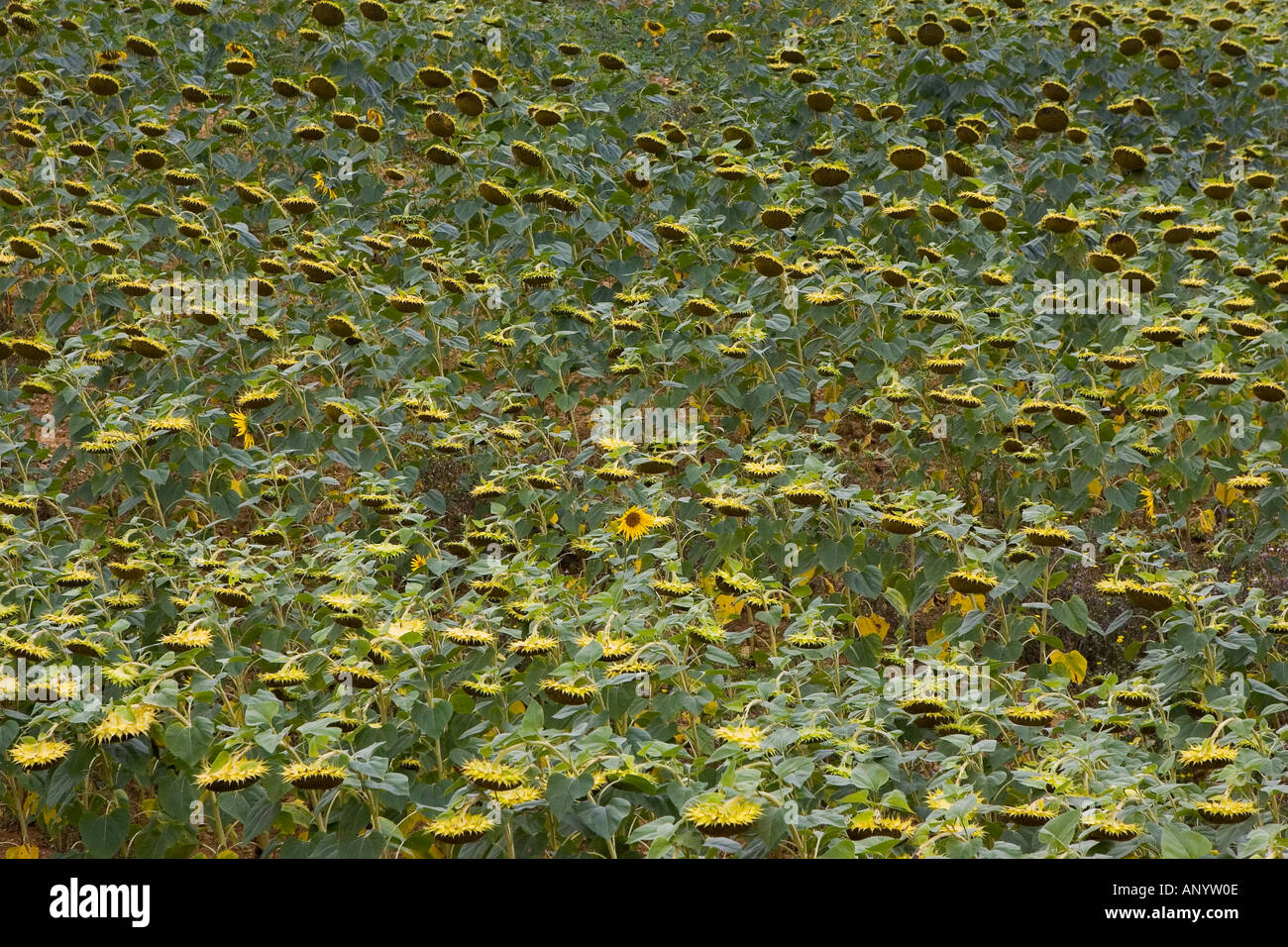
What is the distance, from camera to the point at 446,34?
26.5 ft

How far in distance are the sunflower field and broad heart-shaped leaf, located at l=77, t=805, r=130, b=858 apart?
13 mm

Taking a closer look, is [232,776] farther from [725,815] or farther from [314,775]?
[725,815]

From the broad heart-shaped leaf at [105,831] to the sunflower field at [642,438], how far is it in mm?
13

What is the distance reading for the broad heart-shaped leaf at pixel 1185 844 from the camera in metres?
2.99

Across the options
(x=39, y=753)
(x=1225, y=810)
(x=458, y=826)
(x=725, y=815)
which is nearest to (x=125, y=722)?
(x=39, y=753)

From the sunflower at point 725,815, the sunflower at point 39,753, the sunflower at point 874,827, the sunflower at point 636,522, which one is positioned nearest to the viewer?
the sunflower at point 725,815

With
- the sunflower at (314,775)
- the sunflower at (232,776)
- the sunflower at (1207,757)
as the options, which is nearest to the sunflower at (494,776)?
the sunflower at (314,775)

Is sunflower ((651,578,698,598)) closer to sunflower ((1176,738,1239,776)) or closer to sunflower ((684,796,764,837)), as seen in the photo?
sunflower ((684,796,764,837))

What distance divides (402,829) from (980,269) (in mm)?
4146

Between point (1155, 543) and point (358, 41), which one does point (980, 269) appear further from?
point (358, 41)

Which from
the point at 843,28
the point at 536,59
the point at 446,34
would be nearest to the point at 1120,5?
the point at 843,28

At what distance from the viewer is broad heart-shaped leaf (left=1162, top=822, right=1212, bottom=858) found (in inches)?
118

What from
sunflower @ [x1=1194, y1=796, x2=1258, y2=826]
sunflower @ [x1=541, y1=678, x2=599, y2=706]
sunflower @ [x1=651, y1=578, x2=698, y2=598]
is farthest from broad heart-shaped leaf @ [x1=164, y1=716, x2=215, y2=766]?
sunflower @ [x1=1194, y1=796, x2=1258, y2=826]

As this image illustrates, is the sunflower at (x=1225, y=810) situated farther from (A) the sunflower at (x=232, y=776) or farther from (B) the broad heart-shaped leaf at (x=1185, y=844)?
(A) the sunflower at (x=232, y=776)
